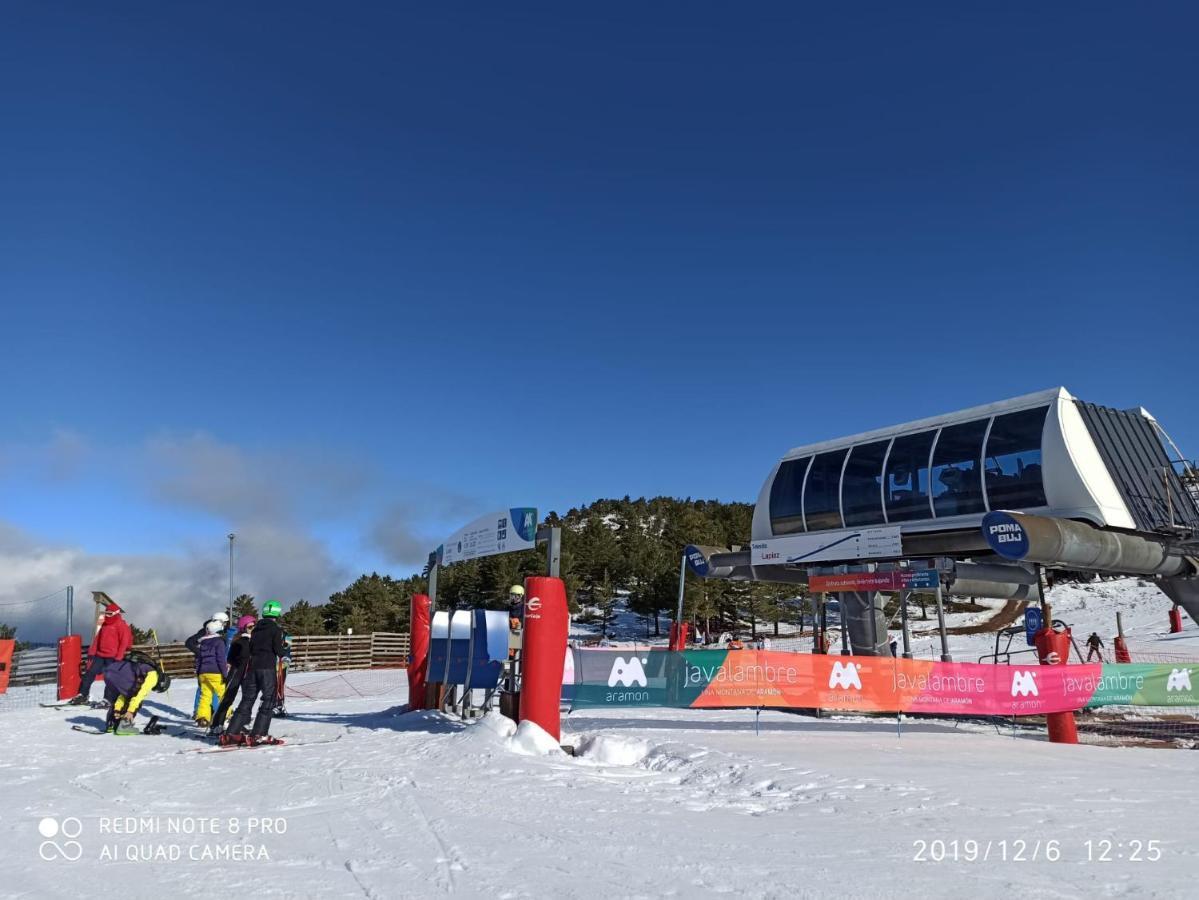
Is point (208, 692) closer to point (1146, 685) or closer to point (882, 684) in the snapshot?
point (882, 684)

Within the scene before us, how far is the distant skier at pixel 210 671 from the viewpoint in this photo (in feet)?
37.3

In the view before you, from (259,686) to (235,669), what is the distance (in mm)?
635

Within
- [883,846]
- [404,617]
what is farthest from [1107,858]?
[404,617]

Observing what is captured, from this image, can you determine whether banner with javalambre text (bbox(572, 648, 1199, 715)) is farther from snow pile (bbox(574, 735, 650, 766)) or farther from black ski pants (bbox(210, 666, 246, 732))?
black ski pants (bbox(210, 666, 246, 732))

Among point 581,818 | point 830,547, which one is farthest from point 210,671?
point 830,547

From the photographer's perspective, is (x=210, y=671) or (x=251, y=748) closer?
(x=251, y=748)

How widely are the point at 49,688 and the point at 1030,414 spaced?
2505 cm

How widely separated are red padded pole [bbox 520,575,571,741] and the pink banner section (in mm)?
3403

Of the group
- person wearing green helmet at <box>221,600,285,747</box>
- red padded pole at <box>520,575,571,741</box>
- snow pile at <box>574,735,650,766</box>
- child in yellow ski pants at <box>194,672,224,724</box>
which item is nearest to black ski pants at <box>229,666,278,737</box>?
person wearing green helmet at <box>221,600,285,747</box>

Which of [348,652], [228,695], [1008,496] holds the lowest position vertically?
[348,652]

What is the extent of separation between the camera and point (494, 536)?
1331cm

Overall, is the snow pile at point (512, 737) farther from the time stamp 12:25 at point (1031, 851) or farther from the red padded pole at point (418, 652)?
the time stamp 12:25 at point (1031, 851)

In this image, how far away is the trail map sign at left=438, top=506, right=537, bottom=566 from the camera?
12.3m

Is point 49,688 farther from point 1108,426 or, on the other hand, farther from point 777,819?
point 1108,426
